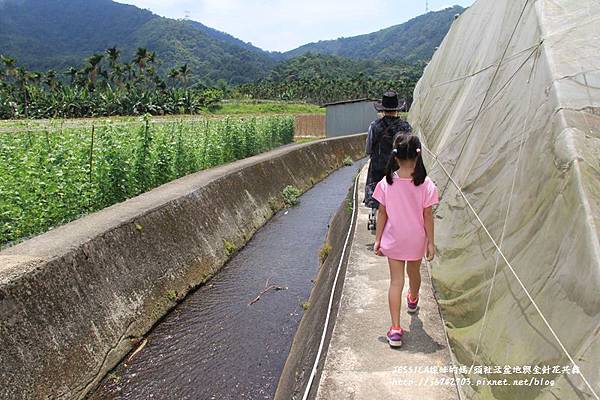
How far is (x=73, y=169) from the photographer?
295 inches

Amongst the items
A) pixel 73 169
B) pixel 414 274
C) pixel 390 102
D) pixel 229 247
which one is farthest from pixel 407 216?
pixel 229 247

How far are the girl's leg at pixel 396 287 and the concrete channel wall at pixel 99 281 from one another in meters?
3.23

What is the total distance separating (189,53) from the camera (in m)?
179

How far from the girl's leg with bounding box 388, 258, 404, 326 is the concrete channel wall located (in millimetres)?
3232

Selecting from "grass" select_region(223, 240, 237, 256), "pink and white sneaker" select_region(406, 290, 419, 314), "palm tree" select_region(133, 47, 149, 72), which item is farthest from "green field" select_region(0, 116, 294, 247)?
"palm tree" select_region(133, 47, 149, 72)

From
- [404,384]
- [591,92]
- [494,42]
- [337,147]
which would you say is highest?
[494,42]

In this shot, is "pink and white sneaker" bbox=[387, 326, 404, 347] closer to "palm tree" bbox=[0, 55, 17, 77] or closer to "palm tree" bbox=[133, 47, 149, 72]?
"palm tree" bbox=[0, 55, 17, 77]

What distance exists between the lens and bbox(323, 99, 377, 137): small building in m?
38.8

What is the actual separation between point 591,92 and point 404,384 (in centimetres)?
247

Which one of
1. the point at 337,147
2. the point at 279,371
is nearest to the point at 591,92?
the point at 279,371

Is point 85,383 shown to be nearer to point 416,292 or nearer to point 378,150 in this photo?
point 416,292

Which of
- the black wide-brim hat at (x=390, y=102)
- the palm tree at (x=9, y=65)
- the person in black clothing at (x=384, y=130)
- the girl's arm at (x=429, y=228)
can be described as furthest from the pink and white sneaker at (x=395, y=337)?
the palm tree at (x=9, y=65)

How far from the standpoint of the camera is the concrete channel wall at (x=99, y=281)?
14.3 ft

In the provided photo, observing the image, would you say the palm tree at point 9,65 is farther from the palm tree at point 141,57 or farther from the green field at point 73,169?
the green field at point 73,169
